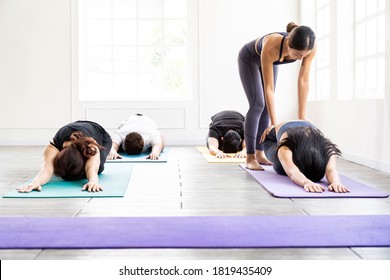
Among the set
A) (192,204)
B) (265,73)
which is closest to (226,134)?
(265,73)

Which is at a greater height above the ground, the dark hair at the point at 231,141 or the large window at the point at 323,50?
the large window at the point at 323,50

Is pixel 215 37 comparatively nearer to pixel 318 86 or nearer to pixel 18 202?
pixel 318 86

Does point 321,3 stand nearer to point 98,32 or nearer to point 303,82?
point 303,82

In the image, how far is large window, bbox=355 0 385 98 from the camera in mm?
4371

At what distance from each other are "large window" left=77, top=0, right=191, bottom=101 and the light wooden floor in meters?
3.18

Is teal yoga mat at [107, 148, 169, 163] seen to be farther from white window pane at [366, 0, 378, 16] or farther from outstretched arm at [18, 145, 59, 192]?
white window pane at [366, 0, 378, 16]

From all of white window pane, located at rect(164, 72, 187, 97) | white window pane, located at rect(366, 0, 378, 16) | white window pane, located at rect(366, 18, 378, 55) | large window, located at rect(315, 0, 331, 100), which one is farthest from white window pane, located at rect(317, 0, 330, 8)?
white window pane, located at rect(164, 72, 187, 97)

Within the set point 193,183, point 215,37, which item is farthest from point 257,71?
point 215,37

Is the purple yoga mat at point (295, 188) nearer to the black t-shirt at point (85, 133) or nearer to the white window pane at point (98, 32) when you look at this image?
the black t-shirt at point (85, 133)

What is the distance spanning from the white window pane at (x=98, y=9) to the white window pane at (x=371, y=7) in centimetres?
408

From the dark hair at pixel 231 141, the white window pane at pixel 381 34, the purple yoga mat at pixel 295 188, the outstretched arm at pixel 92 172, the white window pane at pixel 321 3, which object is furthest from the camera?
the white window pane at pixel 321 3

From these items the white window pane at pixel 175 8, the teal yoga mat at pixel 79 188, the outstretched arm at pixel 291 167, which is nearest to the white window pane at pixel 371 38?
the outstretched arm at pixel 291 167

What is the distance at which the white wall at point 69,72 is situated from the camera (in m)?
7.08

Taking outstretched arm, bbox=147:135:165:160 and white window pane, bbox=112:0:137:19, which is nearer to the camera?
outstretched arm, bbox=147:135:165:160
